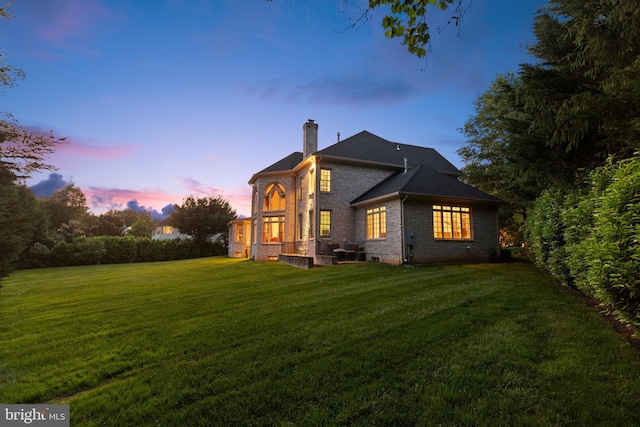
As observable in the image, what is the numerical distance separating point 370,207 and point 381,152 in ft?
17.4

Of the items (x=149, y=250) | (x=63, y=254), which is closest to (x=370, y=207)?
(x=149, y=250)

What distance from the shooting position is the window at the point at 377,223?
15617 millimetres

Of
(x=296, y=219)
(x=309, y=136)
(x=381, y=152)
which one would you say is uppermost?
(x=309, y=136)

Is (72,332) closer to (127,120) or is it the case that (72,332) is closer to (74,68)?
(74,68)

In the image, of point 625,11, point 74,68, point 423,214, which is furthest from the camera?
point 423,214

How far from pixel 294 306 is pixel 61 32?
11634 millimetres

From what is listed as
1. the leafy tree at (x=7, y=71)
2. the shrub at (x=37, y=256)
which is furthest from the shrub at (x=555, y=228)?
the shrub at (x=37, y=256)

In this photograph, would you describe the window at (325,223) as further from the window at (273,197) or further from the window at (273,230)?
the window at (273,197)

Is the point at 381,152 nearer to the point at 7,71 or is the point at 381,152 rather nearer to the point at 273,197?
the point at 273,197

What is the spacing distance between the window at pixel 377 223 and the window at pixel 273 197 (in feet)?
24.5

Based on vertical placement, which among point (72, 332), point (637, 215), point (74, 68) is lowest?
point (72, 332)

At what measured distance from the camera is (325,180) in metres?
17.9

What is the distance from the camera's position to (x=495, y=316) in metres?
5.62

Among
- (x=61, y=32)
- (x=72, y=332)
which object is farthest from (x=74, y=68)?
(x=72, y=332)
